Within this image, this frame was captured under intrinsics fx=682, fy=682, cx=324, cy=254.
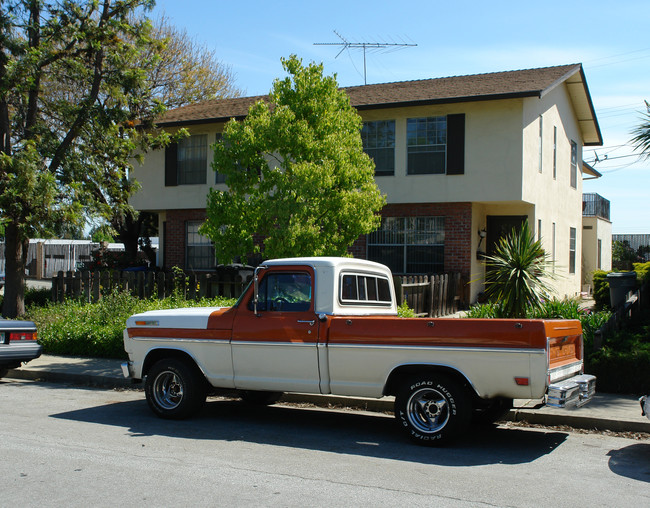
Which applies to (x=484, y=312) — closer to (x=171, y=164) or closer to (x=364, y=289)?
(x=364, y=289)

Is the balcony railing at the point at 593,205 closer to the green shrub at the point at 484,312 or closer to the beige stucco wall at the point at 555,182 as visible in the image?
the beige stucco wall at the point at 555,182

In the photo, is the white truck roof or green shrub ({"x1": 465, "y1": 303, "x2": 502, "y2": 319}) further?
green shrub ({"x1": 465, "y1": 303, "x2": 502, "y2": 319})

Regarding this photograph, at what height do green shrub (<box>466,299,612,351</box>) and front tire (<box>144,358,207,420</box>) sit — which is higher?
green shrub (<box>466,299,612,351</box>)

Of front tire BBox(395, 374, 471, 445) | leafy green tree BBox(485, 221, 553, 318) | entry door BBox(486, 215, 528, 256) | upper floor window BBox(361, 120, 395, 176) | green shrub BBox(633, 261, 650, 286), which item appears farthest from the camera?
entry door BBox(486, 215, 528, 256)

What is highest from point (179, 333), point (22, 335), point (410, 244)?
point (410, 244)

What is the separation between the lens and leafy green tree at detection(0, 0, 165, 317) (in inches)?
552

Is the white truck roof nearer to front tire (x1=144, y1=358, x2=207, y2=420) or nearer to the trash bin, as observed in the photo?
Result: front tire (x1=144, y1=358, x2=207, y2=420)

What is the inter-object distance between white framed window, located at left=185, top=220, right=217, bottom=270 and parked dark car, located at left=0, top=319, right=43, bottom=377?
11.4 m

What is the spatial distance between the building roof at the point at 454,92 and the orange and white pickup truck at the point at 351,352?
10.5m

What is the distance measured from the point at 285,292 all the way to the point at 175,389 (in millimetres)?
1911

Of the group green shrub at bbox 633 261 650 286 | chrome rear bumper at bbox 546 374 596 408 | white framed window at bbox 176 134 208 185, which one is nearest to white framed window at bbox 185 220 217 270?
white framed window at bbox 176 134 208 185

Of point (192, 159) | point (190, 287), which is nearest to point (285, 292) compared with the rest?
point (190, 287)

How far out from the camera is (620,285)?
13.8m

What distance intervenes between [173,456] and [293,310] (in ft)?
6.66
